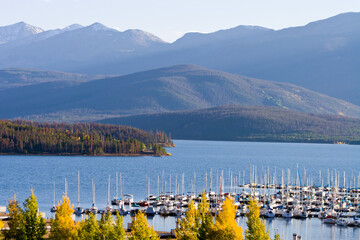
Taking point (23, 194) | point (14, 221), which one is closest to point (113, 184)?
point (23, 194)

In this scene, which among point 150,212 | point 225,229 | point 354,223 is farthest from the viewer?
point 150,212

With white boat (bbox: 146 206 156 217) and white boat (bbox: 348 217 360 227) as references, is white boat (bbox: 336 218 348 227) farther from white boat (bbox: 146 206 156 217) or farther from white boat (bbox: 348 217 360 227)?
white boat (bbox: 146 206 156 217)

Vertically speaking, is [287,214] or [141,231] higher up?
[141,231]

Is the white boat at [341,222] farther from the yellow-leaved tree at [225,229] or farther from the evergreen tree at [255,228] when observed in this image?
the yellow-leaved tree at [225,229]

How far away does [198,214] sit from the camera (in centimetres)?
6094

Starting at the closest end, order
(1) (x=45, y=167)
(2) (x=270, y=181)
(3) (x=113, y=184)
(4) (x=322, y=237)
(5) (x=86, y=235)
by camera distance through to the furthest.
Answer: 1. (5) (x=86, y=235)
2. (4) (x=322, y=237)
3. (3) (x=113, y=184)
4. (2) (x=270, y=181)
5. (1) (x=45, y=167)

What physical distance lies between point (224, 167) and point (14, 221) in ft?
449

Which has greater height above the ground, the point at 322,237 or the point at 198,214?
the point at 198,214

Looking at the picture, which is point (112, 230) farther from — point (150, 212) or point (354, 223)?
point (354, 223)

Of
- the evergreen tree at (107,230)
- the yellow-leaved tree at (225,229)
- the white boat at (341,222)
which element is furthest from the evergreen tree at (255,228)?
the white boat at (341,222)

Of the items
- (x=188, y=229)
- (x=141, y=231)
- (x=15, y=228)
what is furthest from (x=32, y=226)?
(x=188, y=229)

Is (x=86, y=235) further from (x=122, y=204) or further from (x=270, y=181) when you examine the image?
(x=270, y=181)

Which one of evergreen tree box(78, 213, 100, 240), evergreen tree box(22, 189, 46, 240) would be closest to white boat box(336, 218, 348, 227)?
evergreen tree box(78, 213, 100, 240)

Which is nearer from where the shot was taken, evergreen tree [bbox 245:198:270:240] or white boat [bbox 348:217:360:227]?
evergreen tree [bbox 245:198:270:240]
